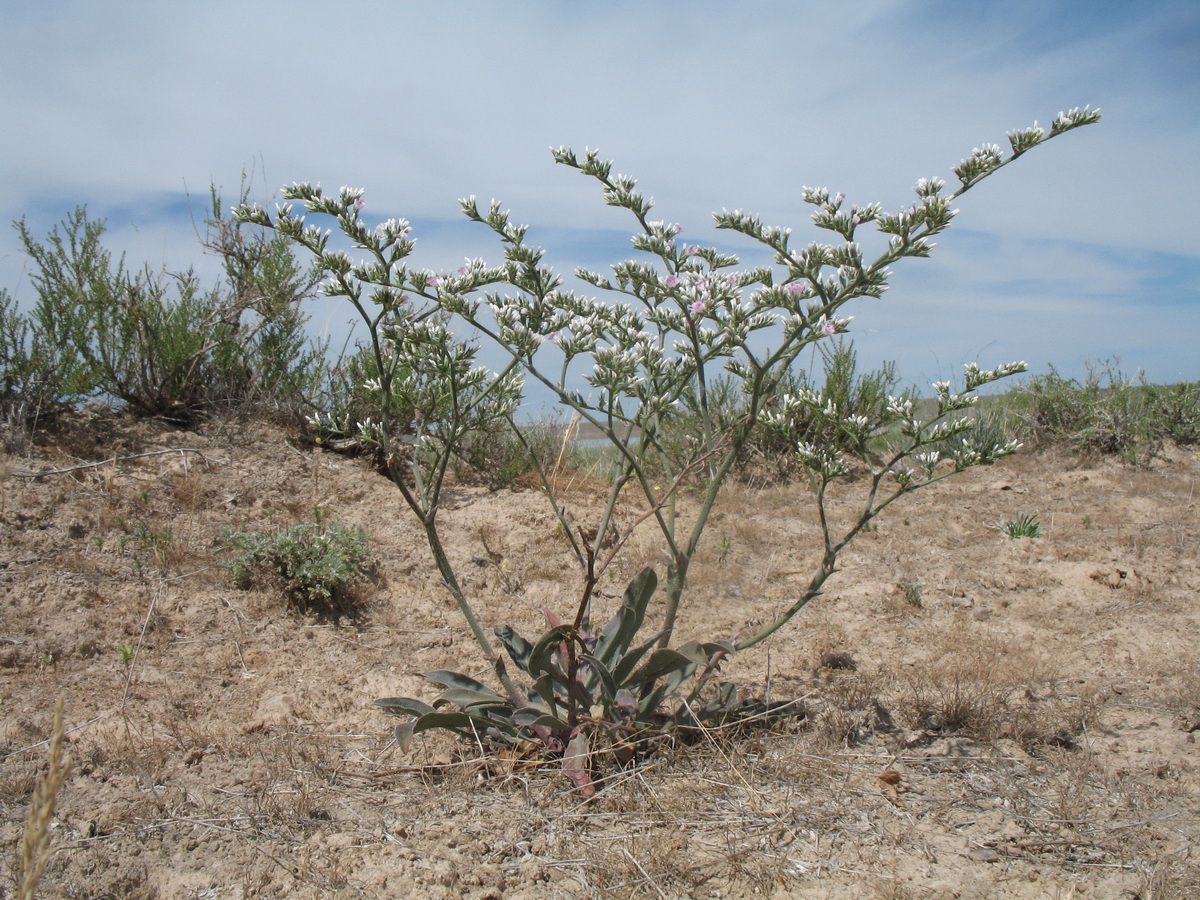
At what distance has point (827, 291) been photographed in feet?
9.29

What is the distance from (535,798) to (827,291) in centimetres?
205

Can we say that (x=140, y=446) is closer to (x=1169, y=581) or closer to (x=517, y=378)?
(x=517, y=378)

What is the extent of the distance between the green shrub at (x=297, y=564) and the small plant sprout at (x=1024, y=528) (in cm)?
462

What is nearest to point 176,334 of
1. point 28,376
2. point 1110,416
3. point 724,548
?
point 28,376

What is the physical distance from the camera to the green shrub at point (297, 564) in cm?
456

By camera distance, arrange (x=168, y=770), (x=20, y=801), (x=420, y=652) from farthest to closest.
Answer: (x=420, y=652), (x=168, y=770), (x=20, y=801)

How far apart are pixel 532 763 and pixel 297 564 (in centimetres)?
234

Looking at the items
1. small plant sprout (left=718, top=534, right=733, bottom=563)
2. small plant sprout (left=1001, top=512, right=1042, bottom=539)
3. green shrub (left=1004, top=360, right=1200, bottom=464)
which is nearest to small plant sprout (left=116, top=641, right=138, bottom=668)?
small plant sprout (left=718, top=534, right=733, bottom=563)

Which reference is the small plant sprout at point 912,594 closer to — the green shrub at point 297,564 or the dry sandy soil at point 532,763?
the dry sandy soil at point 532,763

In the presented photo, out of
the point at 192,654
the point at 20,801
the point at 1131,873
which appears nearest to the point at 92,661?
the point at 192,654

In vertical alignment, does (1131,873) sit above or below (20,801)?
below

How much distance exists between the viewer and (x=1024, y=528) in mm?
5832

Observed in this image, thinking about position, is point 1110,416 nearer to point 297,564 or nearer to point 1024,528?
point 1024,528

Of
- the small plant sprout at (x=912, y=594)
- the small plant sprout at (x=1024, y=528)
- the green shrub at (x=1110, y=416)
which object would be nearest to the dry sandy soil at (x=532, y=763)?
the small plant sprout at (x=912, y=594)
